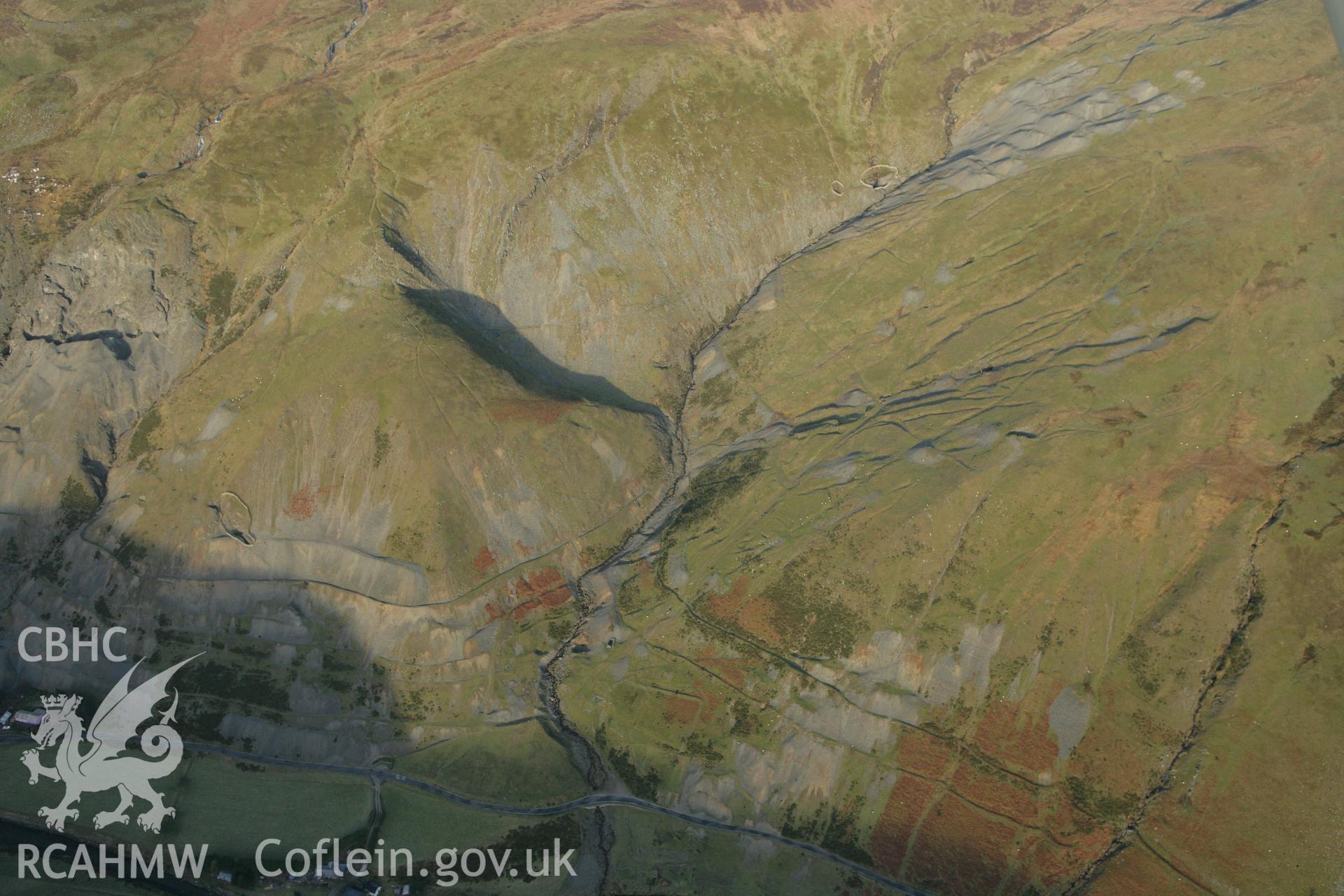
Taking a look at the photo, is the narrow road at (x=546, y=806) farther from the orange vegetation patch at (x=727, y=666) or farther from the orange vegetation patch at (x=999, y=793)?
the orange vegetation patch at (x=727, y=666)

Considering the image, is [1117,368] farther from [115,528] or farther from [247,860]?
[115,528]

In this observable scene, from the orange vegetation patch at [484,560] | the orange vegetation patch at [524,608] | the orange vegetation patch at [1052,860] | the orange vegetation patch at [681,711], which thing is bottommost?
the orange vegetation patch at [1052,860]

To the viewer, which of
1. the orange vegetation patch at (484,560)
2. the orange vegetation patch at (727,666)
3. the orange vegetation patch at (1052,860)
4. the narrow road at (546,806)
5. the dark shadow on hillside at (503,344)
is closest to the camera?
the orange vegetation patch at (1052,860)

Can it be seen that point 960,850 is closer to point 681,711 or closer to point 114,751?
point 681,711

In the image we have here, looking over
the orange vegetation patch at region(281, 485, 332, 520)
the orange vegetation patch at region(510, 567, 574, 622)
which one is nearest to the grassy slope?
the orange vegetation patch at region(510, 567, 574, 622)

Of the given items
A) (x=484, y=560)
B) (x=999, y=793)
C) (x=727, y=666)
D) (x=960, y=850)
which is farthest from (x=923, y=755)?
(x=484, y=560)

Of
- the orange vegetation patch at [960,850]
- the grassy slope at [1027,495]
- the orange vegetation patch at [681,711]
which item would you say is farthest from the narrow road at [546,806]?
the orange vegetation patch at [681,711]

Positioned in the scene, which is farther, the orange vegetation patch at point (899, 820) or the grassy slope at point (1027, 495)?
the orange vegetation patch at point (899, 820)
